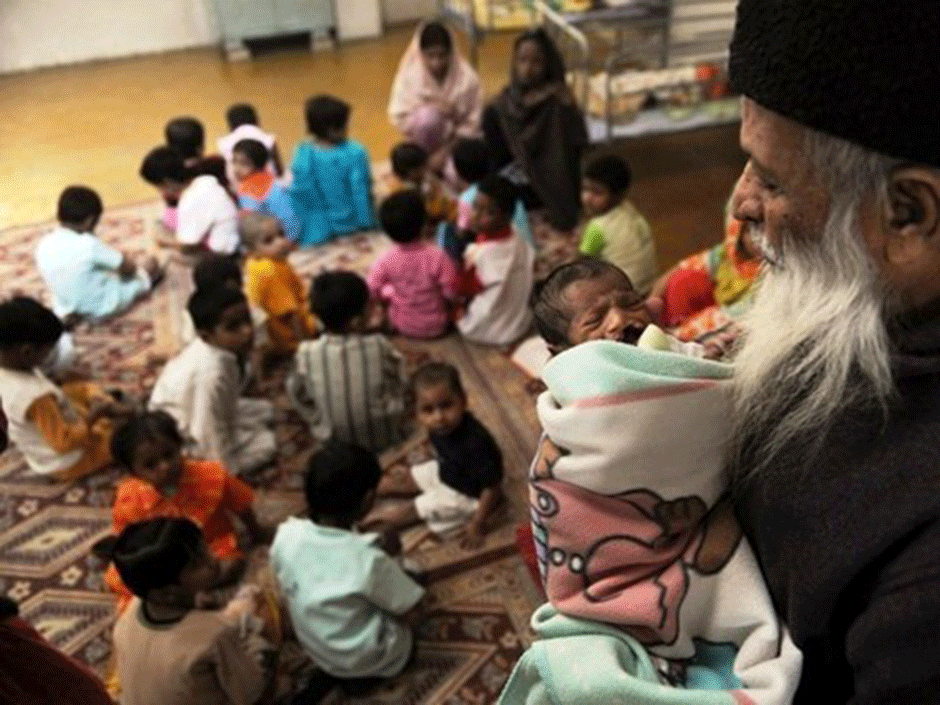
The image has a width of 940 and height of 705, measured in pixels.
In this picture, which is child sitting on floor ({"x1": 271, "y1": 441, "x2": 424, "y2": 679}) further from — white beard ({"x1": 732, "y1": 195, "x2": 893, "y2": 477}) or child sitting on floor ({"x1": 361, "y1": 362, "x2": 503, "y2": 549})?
white beard ({"x1": 732, "y1": 195, "x2": 893, "y2": 477})

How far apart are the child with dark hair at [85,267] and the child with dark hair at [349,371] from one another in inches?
36.8

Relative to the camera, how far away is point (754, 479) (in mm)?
900

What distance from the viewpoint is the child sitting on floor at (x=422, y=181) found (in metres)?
4.00

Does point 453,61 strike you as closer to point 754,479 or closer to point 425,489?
point 425,489

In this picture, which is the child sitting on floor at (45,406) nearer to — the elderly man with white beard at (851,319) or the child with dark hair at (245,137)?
the child with dark hair at (245,137)

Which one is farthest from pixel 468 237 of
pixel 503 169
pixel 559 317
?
pixel 559 317

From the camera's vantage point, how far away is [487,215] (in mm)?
Result: 3344

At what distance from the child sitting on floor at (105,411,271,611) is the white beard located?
5.95 ft

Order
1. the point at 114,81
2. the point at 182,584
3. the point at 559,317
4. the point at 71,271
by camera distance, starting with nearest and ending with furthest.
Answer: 1. the point at 559,317
2. the point at 182,584
3. the point at 71,271
4. the point at 114,81

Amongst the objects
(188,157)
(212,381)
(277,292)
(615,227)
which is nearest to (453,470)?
(212,381)

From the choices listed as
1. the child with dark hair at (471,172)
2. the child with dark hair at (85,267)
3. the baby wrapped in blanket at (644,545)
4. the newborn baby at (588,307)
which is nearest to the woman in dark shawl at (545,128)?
the child with dark hair at (471,172)

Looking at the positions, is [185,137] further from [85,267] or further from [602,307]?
[602,307]

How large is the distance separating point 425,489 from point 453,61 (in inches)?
99.6

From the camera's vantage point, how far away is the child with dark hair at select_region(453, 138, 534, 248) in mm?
3746
